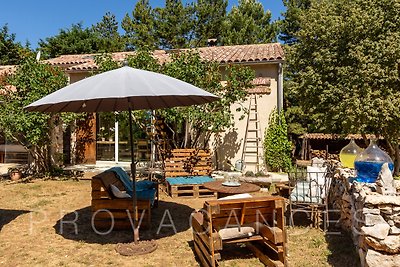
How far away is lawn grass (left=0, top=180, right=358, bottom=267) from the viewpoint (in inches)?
171

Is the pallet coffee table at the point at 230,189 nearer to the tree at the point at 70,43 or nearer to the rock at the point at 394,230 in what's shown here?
the rock at the point at 394,230

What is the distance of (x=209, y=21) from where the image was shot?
2445 cm

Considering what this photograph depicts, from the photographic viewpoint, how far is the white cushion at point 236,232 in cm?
418

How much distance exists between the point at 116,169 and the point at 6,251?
7.51 feet

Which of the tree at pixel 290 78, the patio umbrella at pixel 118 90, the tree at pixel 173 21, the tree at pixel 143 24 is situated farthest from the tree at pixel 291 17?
the patio umbrella at pixel 118 90

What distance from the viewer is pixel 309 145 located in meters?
18.2

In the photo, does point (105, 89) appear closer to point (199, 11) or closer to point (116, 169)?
point (116, 169)

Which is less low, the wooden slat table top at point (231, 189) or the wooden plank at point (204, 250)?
the wooden slat table top at point (231, 189)

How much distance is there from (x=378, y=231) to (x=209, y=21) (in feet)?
75.6

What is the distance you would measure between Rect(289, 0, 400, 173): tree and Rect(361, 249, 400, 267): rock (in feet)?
31.5

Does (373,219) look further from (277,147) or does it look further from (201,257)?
(277,147)

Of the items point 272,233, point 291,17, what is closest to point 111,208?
point 272,233

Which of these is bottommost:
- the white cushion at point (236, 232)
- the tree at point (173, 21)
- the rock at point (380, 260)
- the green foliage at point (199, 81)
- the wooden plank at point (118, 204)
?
the rock at point (380, 260)

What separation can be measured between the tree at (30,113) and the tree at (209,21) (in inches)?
610
